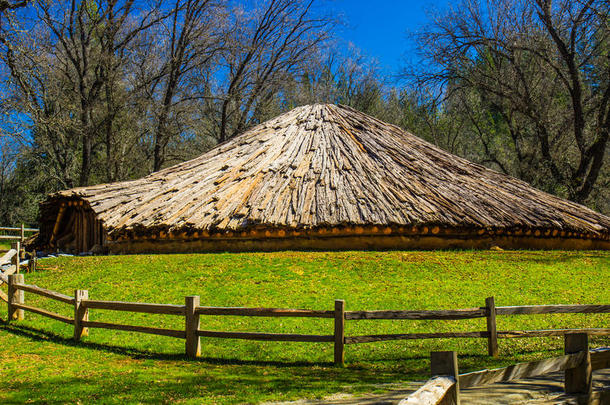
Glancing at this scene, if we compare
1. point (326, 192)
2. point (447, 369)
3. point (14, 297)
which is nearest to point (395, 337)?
point (447, 369)

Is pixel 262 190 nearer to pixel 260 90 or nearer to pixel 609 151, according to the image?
pixel 260 90

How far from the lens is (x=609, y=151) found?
2880cm

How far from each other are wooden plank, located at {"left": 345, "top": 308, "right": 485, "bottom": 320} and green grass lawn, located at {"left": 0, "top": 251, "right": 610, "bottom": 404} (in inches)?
29.1

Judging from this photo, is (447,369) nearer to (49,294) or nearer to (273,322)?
(273,322)

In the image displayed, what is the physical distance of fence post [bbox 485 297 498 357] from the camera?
28.2 ft

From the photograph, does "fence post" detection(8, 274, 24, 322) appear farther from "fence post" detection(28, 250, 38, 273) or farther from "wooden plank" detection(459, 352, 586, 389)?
"wooden plank" detection(459, 352, 586, 389)

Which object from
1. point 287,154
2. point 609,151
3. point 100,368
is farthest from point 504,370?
point 609,151

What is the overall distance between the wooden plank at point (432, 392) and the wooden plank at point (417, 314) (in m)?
4.41

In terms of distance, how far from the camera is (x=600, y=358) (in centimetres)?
567

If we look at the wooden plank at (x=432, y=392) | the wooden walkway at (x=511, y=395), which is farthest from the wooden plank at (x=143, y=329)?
the wooden plank at (x=432, y=392)

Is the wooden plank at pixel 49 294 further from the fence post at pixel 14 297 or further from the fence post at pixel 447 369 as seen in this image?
the fence post at pixel 447 369

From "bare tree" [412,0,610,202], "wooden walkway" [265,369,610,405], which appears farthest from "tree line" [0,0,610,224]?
"wooden walkway" [265,369,610,405]

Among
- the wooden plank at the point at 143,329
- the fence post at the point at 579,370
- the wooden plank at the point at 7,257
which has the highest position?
the wooden plank at the point at 7,257

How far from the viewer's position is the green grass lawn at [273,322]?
23.7 ft
